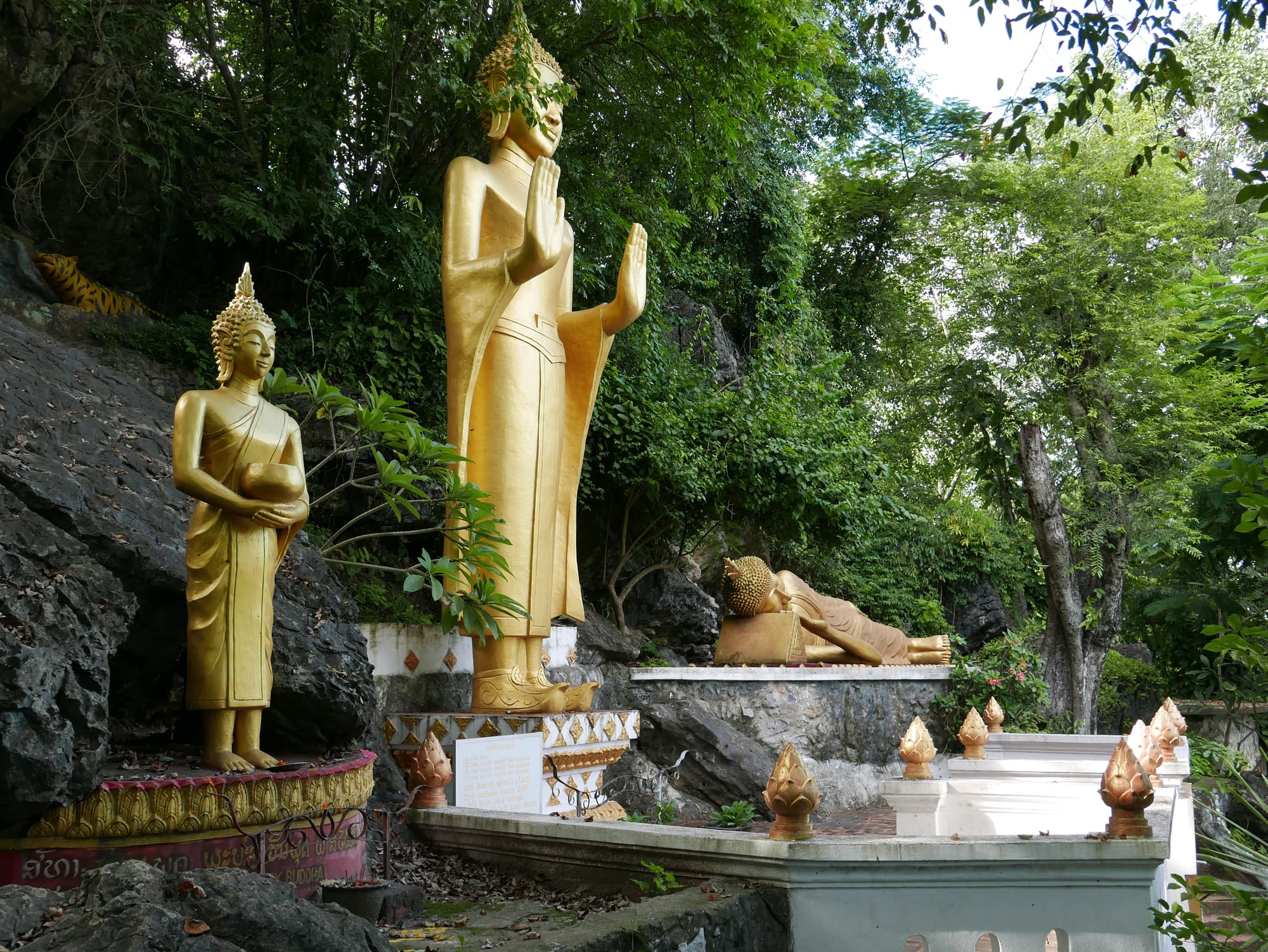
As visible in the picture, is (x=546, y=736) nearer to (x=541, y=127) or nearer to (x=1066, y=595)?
(x=541, y=127)

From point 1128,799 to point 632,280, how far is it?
4.69 metres

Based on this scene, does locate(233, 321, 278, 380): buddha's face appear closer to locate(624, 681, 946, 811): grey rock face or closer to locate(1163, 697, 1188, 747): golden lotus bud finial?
locate(624, 681, 946, 811): grey rock face

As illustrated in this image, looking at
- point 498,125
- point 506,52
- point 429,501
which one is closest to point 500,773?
point 429,501

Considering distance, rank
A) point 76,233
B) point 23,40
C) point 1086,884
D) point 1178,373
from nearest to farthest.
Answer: point 1086,884 → point 23,40 → point 76,233 → point 1178,373

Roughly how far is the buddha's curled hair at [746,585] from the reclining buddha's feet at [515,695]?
442cm

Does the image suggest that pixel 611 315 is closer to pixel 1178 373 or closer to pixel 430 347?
pixel 430 347

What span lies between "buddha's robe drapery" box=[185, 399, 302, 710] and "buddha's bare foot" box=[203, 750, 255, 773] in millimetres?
190

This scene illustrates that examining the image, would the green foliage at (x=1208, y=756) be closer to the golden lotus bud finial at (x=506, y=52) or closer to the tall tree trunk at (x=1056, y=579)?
the tall tree trunk at (x=1056, y=579)

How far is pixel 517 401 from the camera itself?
7.54 meters

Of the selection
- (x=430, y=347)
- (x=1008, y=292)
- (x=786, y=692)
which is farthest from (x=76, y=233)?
(x=1008, y=292)

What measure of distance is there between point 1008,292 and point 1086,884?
1102 cm

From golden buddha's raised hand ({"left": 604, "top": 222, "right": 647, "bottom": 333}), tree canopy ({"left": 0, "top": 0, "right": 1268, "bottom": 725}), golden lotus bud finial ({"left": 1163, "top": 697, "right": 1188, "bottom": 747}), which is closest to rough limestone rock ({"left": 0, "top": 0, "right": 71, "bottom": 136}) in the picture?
tree canopy ({"left": 0, "top": 0, "right": 1268, "bottom": 725})

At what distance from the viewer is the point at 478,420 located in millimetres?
7512

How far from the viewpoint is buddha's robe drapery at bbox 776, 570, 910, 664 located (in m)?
11.6
